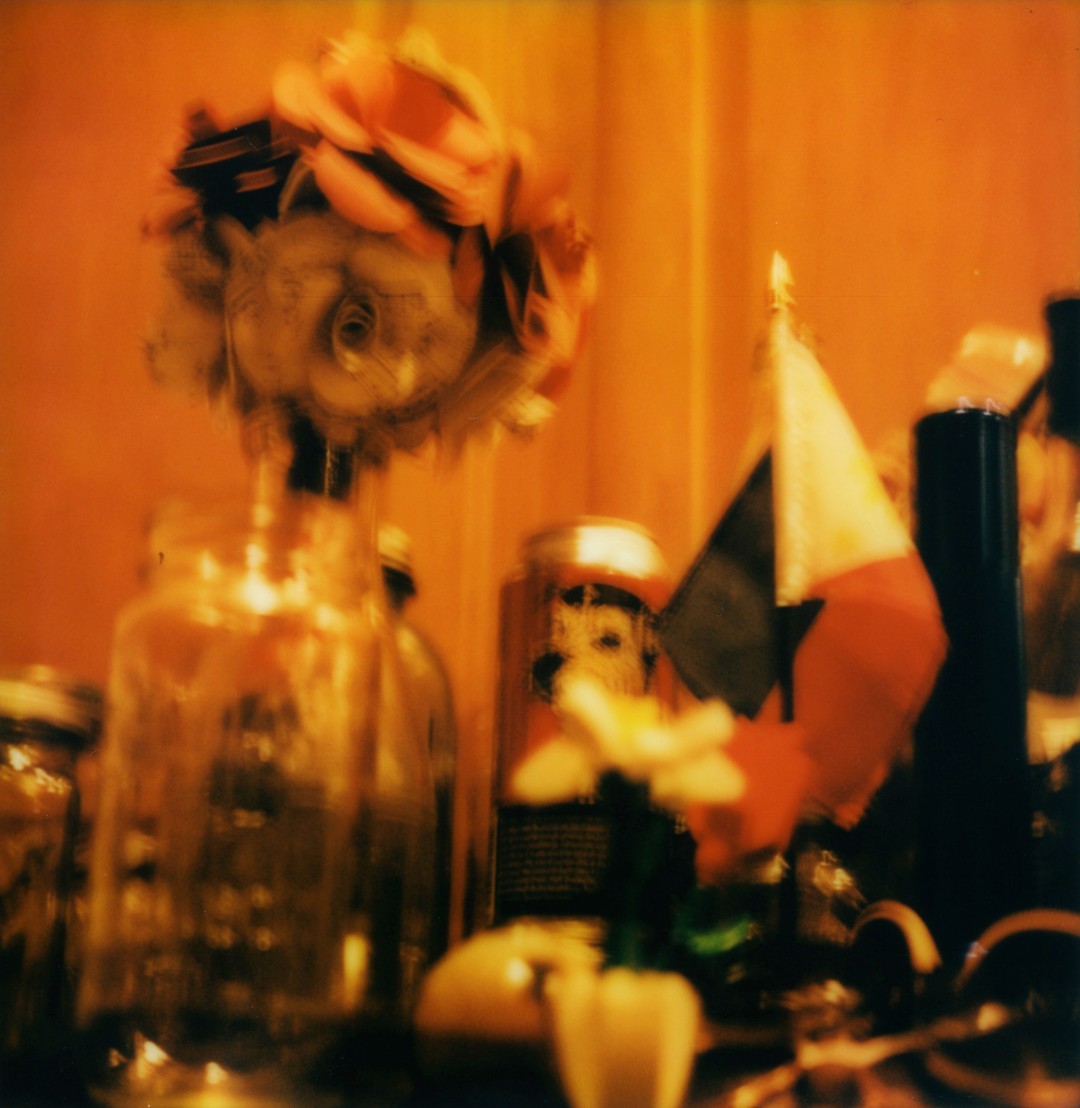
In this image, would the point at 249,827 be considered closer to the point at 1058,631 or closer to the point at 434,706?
the point at 434,706

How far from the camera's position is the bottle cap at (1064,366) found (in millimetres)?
703

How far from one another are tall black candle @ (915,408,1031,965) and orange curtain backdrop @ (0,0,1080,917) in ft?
0.69

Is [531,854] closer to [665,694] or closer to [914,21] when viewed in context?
[665,694]

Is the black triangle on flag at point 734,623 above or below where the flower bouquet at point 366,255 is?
below

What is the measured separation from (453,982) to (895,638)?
244 millimetres

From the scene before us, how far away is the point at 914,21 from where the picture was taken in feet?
2.92

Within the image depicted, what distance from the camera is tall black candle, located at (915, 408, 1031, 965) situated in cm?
55

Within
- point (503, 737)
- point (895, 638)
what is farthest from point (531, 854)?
point (895, 638)

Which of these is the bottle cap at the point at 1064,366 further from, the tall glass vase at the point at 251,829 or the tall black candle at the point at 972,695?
the tall glass vase at the point at 251,829

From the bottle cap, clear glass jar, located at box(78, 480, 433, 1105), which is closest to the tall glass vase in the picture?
clear glass jar, located at box(78, 480, 433, 1105)

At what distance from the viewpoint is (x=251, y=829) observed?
0.53 meters

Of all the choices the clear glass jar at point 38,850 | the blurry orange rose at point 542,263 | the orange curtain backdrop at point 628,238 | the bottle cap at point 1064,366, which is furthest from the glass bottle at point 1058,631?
the clear glass jar at point 38,850

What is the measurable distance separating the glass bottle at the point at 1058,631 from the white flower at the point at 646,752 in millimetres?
147

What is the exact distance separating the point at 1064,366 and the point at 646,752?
355 mm
